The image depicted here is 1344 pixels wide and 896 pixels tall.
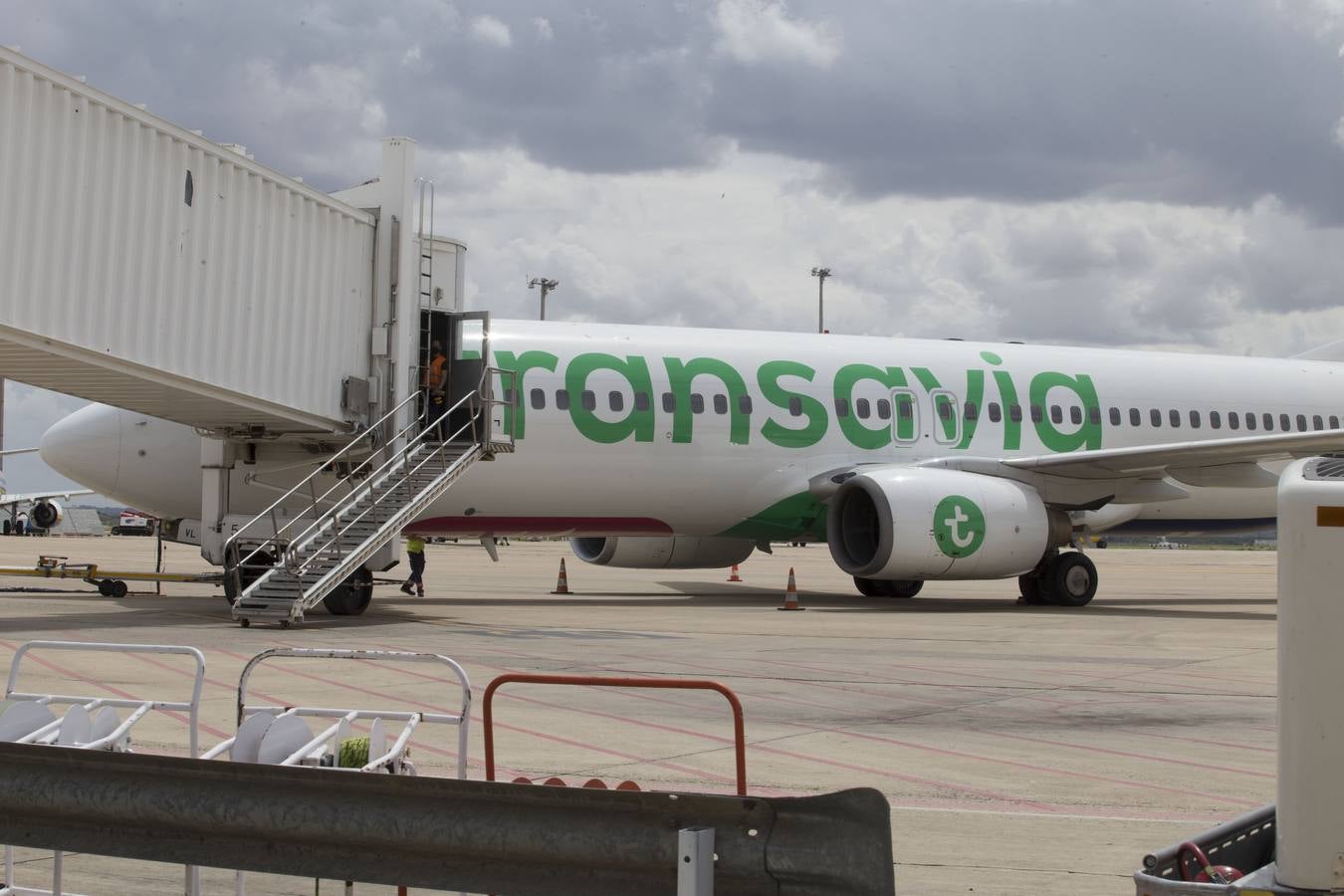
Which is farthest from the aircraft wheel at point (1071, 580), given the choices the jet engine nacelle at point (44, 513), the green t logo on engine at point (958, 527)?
the jet engine nacelle at point (44, 513)

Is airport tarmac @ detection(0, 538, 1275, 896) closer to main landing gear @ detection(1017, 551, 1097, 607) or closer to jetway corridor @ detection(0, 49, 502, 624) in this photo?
main landing gear @ detection(1017, 551, 1097, 607)

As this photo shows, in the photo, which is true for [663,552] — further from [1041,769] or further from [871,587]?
[1041,769]

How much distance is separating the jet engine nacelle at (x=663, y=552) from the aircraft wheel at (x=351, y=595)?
6.05m

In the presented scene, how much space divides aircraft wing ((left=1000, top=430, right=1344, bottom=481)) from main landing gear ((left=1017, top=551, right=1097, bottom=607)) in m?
1.23

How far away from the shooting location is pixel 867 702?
9.91 m

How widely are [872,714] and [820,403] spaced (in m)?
11.1

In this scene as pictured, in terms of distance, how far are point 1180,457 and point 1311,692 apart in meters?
16.4

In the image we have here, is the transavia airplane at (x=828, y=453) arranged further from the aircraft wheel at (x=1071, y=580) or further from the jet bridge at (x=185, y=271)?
the jet bridge at (x=185, y=271)

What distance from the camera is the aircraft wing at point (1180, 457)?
59.7ft

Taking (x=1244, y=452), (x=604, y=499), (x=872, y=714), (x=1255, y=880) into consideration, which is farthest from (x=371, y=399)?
(x=1255, y=880)

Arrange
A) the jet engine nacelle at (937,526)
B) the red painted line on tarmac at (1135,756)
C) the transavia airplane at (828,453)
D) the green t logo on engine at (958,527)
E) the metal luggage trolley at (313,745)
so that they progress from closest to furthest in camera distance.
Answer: the metal luggage trolley at (313,745) < the red painted line on tarmac at (1135,756) < the transavia airplane at (828,453) < the jet engine nacelle at (937,526) < the green t logo on engine at (958,527)

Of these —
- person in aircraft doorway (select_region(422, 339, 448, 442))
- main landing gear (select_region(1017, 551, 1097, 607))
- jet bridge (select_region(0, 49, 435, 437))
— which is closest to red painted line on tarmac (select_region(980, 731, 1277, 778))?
jet bridge (select_region(0, 49, 435, 437))

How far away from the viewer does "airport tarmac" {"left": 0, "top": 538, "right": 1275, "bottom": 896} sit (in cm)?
604

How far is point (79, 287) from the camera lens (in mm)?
12969
